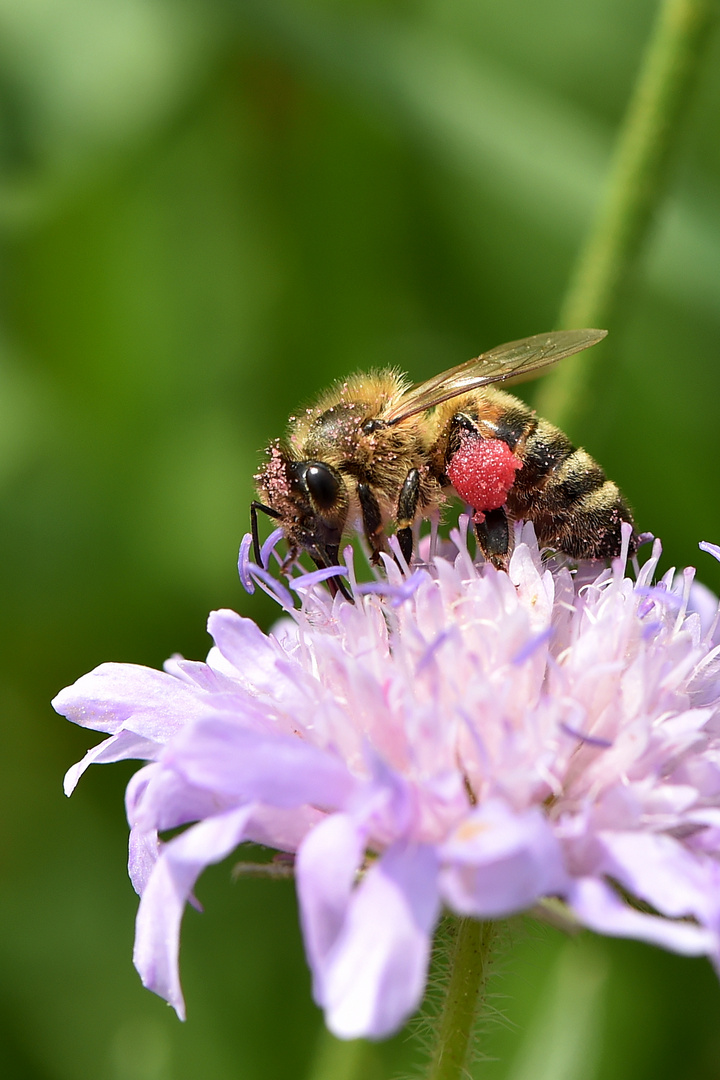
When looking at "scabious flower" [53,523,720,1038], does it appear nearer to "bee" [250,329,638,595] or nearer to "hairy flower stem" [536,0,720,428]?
"bee" [250,329,638,595]

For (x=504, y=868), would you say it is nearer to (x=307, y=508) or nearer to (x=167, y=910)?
(x=167, y=910)

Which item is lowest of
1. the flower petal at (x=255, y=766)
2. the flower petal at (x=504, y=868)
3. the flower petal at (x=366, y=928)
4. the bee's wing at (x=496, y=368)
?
the flower petal at (x=366, y=928)

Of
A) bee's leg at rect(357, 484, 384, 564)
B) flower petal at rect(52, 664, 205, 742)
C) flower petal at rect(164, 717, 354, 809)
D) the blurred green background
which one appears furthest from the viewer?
the blurred green background

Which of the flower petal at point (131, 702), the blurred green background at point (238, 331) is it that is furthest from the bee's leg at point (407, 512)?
the blurred green background at point (238, 331)

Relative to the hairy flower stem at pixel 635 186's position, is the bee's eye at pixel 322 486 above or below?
below

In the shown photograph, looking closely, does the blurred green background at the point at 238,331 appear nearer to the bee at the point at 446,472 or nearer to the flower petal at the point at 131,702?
the bee at the point at 446,472

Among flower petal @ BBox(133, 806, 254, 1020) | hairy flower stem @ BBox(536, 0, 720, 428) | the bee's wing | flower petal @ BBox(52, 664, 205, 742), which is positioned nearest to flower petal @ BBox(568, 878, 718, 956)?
flower petal @ BBox(133, 806, 254, 1020)

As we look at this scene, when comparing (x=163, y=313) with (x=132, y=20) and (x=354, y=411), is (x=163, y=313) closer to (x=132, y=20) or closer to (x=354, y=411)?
(x=132, y=20)
